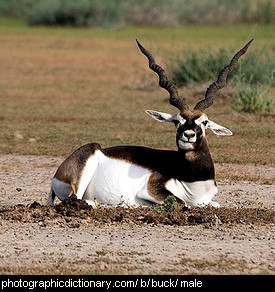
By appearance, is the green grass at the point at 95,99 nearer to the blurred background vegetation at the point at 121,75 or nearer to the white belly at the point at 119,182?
the blurred background vegetation at the point at 121,75

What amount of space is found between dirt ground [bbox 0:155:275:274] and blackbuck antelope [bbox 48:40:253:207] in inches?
10.0

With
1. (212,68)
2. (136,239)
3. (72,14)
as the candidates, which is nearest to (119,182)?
(136,239)

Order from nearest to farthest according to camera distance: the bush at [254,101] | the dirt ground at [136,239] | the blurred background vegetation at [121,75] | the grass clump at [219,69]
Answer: the dirt ground at [136,239]
the blurred background vegetation at [121,75]
the bush at [254,101]
the grass clump at [219,69]

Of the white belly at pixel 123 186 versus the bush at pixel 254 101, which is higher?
the white belly at pixel 123 186

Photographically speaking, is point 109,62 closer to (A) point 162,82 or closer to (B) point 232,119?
(B) point 232,119

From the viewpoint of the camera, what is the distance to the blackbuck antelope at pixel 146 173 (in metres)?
8.38

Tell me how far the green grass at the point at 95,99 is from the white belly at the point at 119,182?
3.86 metres

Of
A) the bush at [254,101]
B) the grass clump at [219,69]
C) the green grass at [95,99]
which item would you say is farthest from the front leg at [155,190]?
the grass clump at [219,69]

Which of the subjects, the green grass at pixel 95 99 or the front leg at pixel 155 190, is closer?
the front leg at pixel 155 190

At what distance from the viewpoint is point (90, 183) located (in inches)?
341

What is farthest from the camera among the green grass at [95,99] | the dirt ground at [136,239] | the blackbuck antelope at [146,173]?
the green grass at [95,99]

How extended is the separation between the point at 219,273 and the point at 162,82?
3.20m

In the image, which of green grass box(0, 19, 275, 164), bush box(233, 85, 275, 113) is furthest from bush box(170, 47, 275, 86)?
bush box(233, 85, 275, 113)

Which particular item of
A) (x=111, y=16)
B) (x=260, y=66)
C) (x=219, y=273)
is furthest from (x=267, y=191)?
(x=111, y=16)
